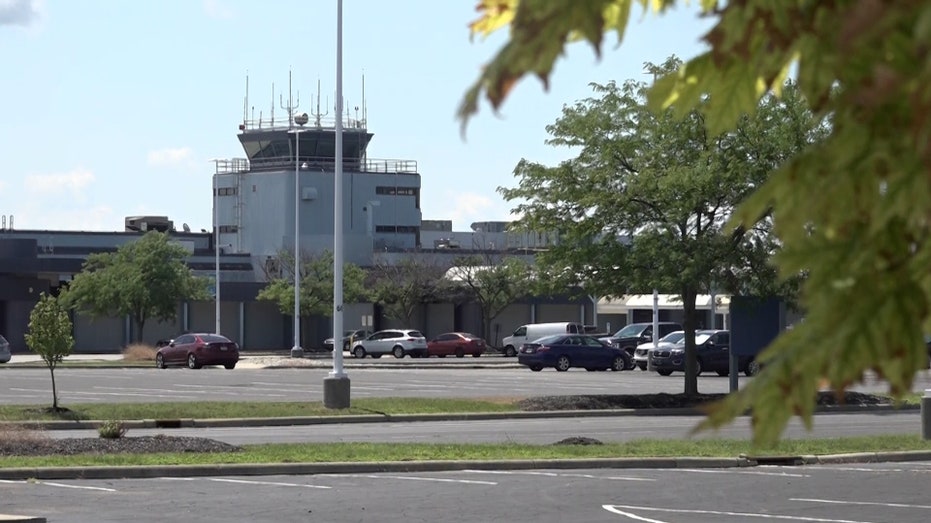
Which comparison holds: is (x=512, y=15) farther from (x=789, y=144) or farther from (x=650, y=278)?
(x=650, y=278)

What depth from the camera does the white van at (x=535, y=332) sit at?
66625 mm

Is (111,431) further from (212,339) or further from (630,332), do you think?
(630,332)

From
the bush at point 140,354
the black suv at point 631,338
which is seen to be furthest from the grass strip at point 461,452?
the bush at point 140,354

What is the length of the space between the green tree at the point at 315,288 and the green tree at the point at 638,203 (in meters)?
41.3

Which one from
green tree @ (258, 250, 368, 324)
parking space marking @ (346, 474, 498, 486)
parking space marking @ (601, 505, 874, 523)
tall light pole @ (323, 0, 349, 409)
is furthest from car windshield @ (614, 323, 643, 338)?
parking space marking @ (601, 505, 874, 523)

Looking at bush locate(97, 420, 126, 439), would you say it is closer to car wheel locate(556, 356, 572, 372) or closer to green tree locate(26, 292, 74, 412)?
green tree locate(26, 292, 74, 412)

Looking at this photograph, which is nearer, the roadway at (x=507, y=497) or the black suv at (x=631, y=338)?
the roadway at (x=507, y=497)

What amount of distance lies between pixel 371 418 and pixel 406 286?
49.6 meters

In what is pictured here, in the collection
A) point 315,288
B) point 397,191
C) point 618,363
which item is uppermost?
point 397,191

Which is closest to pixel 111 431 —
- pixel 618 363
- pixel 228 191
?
pixel 618 363

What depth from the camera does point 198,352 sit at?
5278cm

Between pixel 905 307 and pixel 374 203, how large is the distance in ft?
302

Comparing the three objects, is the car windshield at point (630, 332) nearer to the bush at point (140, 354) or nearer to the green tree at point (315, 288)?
the green tree at point (315, 288)

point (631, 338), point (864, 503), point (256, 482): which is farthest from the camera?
point (631, 338)
